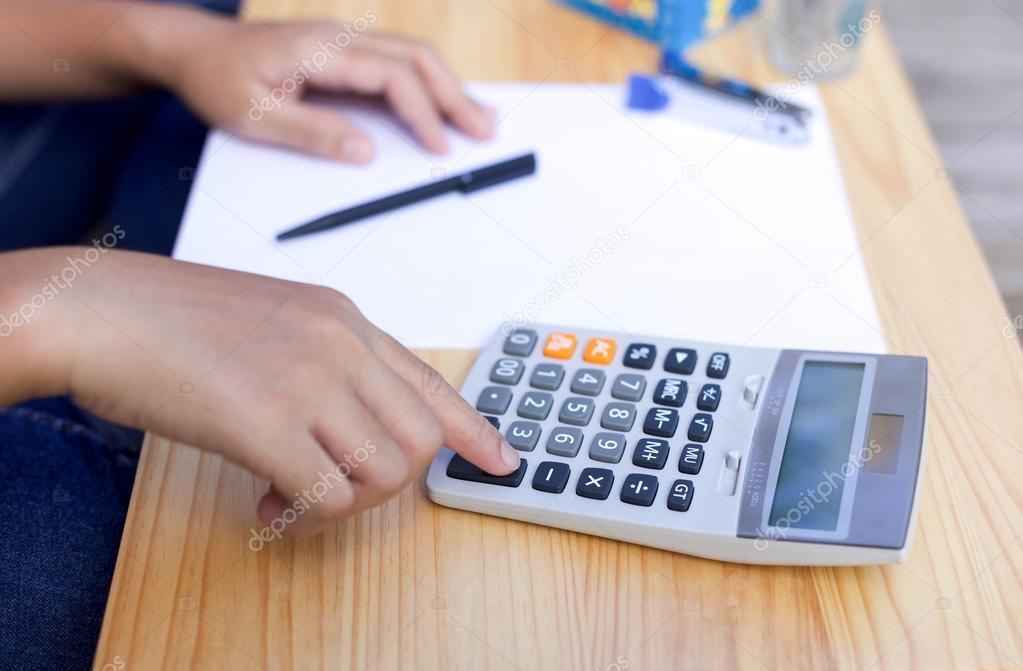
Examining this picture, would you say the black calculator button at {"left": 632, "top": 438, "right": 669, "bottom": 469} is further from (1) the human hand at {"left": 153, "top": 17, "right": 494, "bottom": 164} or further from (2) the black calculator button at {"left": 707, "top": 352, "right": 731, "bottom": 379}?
(1) the human hand at {"left": 153, "top": 17, "right": 494, "bottom": 164}

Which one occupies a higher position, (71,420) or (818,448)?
(818,448)

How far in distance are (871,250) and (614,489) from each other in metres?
0.27

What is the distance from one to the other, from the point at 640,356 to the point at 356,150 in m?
0.29

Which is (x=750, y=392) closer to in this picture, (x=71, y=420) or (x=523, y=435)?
(x=523, y=435)

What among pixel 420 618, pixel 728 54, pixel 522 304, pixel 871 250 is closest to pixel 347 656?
pixel 420 618

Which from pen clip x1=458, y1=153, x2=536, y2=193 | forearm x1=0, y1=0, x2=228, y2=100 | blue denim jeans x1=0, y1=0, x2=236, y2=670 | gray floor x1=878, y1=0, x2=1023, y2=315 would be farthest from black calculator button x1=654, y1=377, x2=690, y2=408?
gray floor x1=878, y1=0, x2=1023, y2=315

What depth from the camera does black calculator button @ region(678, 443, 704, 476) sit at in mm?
446

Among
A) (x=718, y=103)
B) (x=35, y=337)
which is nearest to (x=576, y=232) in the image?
(x=718, y=103)

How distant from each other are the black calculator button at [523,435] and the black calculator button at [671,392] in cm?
6

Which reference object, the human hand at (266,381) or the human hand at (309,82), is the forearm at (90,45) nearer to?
the human hand at (309,82)

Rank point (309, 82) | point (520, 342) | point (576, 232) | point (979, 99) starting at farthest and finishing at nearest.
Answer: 1. point (979, 99)
2. point (309, 82)
3. point (576, 232)
4. point (520, 342)

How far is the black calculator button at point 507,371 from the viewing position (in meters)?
0.50

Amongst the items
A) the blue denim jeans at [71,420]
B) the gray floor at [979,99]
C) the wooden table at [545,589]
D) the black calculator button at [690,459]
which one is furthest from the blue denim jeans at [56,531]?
Answer: the gray floor at [979,99]

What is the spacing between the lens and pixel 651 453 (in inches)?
17.9
